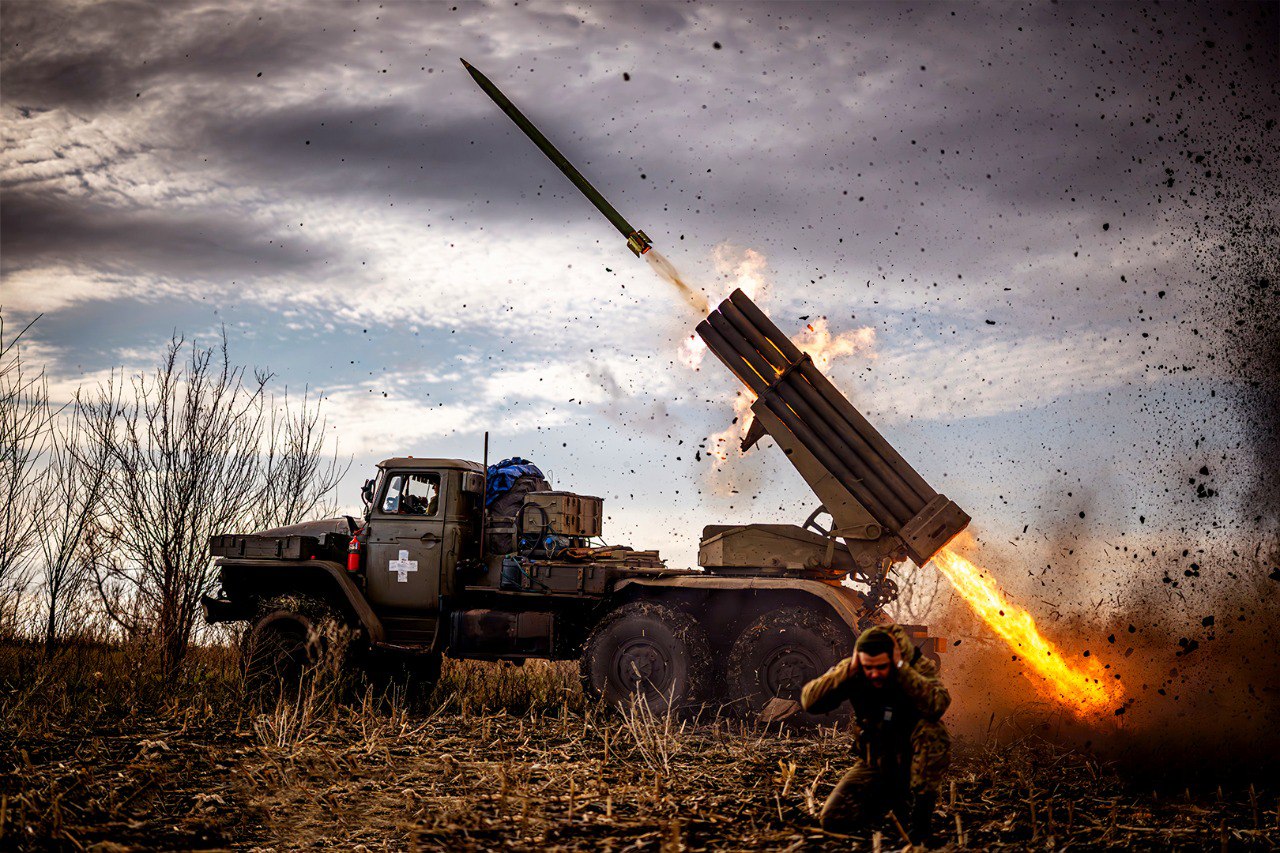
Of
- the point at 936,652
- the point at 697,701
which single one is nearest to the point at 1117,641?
the point at 936,652

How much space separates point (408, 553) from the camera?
13891mm

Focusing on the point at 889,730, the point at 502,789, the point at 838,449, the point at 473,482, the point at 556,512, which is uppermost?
the point at 838,449

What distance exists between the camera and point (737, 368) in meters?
12.9

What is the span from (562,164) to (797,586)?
7.18m

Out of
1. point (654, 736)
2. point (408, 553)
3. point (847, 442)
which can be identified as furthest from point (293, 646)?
point (847, 442)

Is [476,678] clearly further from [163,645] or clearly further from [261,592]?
[163,645]

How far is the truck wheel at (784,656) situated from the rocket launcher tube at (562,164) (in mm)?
5451

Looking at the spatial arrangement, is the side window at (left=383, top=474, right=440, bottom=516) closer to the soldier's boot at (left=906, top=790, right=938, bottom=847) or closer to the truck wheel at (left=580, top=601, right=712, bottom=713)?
the truck wheel at (left=580, top=601, right=712, bottom=713)

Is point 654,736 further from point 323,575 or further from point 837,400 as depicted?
point 323,575

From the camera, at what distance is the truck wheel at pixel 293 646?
1334 cm

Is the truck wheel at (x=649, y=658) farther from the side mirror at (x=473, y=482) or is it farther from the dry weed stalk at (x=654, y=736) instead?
the side mirror at (x=473, y=482)

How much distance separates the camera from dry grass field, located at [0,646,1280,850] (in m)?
6.83

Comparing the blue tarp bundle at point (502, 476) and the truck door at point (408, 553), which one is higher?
the blue tarp bundle at point (502, 476)

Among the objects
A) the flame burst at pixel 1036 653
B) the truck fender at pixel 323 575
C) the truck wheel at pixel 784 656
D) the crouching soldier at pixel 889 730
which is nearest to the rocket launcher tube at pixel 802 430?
the flame burst at pixel 1036 653
